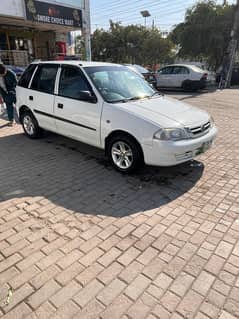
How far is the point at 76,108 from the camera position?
453 cm

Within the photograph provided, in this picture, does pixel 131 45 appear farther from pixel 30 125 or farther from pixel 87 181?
pixel 87 181

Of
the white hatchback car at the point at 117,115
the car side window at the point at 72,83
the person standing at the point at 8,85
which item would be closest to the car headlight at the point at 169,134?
the white hatchback car at the point at 117,115

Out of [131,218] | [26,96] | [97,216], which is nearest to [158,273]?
[131,218]

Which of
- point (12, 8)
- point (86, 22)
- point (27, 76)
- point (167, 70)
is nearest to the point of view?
point (27, 76)

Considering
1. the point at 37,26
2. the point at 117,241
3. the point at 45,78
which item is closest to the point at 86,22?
the point at 37,26

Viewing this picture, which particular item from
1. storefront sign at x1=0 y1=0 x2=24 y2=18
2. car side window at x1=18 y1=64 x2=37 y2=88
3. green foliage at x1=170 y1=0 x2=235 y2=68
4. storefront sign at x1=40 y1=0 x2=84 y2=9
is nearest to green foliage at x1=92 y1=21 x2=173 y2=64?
green foliage at x1=170 y1=0 x2=235 y2=68

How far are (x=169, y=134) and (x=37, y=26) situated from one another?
672 inches

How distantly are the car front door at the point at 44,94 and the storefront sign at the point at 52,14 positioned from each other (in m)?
10.9

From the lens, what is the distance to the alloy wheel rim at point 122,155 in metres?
4.03

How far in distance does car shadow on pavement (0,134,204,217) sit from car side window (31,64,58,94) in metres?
1.31

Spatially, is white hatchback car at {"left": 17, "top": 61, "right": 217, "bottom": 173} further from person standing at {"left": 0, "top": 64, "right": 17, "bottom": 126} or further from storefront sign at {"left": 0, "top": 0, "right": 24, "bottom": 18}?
storefront sign at {"left": 0, "top": 0, "right": 24, "bottom": 18}

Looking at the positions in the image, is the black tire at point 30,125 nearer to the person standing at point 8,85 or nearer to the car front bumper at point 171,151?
the person standing at point 8,85

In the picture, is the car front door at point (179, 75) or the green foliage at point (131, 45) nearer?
the car front door at point (179, 75)

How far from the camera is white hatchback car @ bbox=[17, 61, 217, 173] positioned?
3693 millimetres
